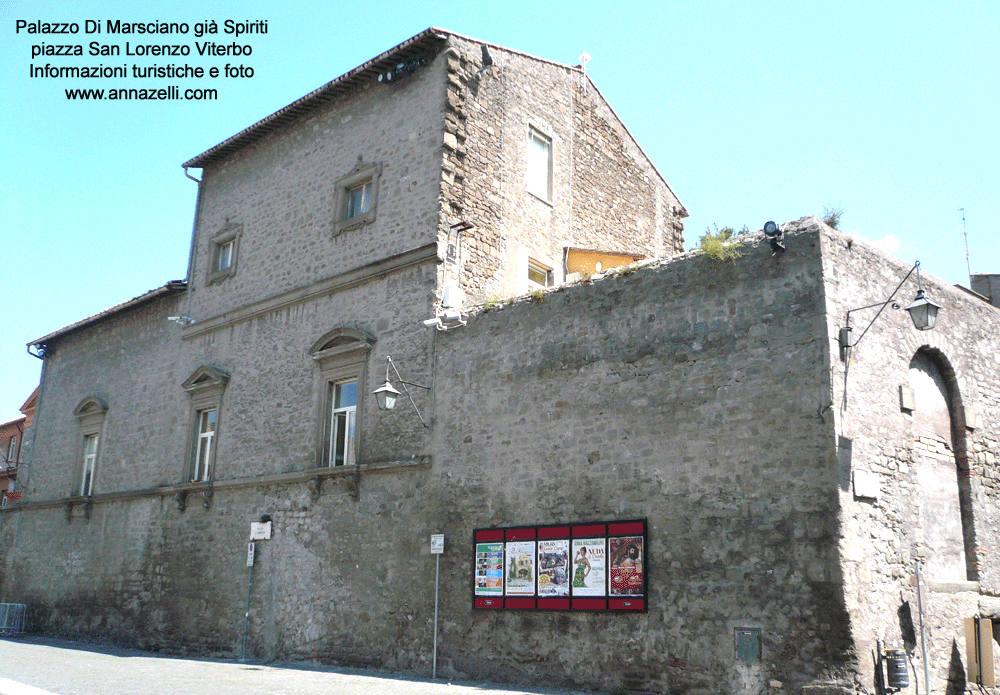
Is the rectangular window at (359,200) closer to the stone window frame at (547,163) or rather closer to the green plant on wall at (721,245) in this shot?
the stone window frame at (547,163)

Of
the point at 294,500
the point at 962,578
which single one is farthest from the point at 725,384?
the point at 294,500

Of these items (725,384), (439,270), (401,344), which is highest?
(439,270)

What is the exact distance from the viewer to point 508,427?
12297 mm

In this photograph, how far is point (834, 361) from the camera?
941 cm

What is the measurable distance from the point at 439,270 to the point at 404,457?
304cm

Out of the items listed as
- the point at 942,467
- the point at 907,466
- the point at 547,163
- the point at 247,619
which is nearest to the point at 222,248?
the point at 547,163

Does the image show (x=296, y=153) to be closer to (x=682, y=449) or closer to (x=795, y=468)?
(x=682, y=449)

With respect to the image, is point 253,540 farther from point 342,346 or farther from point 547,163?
point 547,163

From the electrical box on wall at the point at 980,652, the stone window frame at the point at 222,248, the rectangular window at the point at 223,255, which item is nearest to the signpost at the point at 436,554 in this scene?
the electrical box on wall at the point at 980,652

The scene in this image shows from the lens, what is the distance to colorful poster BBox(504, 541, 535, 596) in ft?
37.4

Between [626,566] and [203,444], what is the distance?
10.8 meters

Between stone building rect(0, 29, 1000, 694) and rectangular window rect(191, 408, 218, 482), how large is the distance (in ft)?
0.24

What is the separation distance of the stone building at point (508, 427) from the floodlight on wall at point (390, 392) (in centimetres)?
13

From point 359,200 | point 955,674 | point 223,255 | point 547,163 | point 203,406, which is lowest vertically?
point 955,674
